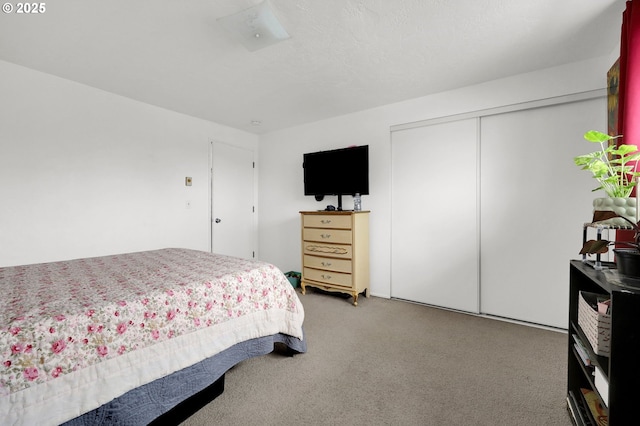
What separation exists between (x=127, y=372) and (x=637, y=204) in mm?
2210

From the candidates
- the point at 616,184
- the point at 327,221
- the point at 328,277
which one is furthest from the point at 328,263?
the point at 616,184

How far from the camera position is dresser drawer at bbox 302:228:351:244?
3.11 metres

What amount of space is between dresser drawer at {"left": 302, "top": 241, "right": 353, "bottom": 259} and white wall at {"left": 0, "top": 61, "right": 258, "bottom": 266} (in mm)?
1528

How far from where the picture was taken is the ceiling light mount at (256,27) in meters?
1.66

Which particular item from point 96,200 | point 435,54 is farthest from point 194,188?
point 435,54

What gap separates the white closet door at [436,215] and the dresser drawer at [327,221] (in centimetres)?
64

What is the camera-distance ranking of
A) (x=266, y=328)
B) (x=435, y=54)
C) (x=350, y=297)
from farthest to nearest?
(x=350, y=297), (x=435, y=54), (x=266, y=328)

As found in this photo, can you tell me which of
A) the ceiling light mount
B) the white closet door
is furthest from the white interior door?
the white closet door

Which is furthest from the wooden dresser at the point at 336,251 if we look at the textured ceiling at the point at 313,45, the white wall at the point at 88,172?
the white wall at the point at 88,172

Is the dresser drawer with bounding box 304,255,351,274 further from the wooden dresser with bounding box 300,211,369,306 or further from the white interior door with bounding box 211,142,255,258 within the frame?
the white interior door with bounding box 211,142,255,258

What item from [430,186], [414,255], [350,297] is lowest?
[350,297]

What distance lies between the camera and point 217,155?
3936 mm

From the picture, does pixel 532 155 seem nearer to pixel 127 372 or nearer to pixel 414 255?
pixel 414 255

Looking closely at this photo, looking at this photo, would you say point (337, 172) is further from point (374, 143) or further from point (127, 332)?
point (127, 332)
